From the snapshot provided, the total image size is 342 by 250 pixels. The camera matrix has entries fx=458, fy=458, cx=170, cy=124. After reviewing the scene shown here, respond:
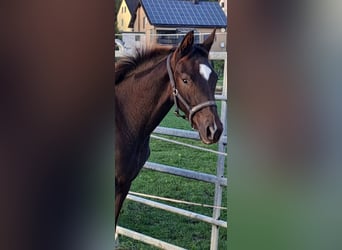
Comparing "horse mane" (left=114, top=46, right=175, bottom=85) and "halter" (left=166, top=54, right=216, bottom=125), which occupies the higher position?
"horse mane" (left=114, top=46, right=175, bottom=85)

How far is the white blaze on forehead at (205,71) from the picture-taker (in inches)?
62.7

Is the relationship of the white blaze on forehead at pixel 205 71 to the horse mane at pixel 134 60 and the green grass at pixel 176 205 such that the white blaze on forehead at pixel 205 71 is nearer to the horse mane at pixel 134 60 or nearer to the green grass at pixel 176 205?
the horse mane at pixel 134 60

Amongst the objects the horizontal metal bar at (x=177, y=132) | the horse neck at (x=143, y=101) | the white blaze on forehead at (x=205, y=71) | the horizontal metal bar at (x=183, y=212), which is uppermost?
the white blaze on forehead at (x=205, y=71)

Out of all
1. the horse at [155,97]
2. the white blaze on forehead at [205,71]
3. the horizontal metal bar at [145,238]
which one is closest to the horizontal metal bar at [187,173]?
the horse at [155,97]

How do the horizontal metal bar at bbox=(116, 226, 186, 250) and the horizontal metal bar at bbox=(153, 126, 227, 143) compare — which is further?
the horizontal metal bar at bbox=(116, 226, 186, 250)

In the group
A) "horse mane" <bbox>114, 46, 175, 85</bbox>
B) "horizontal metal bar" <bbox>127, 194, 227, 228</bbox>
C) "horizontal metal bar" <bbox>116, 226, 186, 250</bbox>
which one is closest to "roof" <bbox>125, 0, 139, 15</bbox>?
"horse mane" <bbox>114, 46, 175, 85</bbox>

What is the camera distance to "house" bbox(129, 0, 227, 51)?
5.33ft

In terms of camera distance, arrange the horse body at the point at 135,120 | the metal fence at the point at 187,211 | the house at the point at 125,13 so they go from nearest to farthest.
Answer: the house at the point at 125,13 < the horse body at the point at 135,120 < the metal fence at the point at 187,211

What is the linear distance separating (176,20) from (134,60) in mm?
220

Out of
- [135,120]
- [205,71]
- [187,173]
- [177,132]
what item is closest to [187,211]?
[187,173]

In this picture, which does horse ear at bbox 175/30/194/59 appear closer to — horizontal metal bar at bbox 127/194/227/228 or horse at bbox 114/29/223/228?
horse at bbox 114/29/223/228

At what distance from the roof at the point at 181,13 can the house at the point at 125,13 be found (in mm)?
50

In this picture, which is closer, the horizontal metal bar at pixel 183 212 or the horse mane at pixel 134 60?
the horse mane at pixel 134 60
